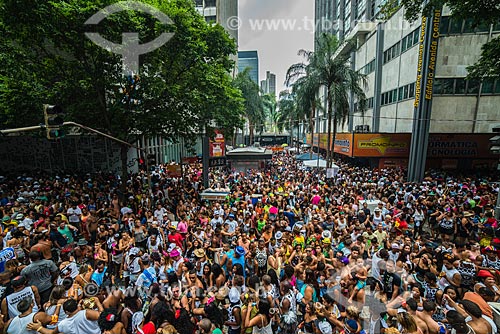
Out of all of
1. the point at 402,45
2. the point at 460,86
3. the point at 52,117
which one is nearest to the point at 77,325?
the point at 52,117

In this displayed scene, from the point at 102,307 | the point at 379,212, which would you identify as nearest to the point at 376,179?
the point at 379,212

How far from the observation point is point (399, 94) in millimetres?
24328

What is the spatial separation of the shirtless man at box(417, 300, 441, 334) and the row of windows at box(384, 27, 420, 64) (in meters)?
23.2

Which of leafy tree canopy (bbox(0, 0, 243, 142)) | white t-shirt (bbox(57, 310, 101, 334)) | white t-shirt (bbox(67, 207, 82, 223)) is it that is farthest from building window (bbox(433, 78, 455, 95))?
white t-shirt (bbox(57, 310, 101, 334))

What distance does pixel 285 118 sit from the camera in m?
59.2

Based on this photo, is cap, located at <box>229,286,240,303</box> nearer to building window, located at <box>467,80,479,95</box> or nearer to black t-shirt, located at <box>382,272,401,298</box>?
black t-shirt, located at <box>382,272,401,298</box>

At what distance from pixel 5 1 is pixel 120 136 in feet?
21.4

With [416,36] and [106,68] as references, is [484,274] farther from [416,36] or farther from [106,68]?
[416,36]

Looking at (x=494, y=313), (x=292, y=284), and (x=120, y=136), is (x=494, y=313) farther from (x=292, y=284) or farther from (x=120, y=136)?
(x=120, y=136)

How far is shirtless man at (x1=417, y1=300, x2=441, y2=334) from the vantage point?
4.07m

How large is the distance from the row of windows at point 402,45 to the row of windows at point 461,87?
3.98 m

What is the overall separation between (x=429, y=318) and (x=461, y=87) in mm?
22755

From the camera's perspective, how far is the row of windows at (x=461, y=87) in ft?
65.5

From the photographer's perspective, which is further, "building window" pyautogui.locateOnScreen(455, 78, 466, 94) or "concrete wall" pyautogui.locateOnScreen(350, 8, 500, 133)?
"building window" pyautogui.locateOnScreen(455, 78, 466, 94)
